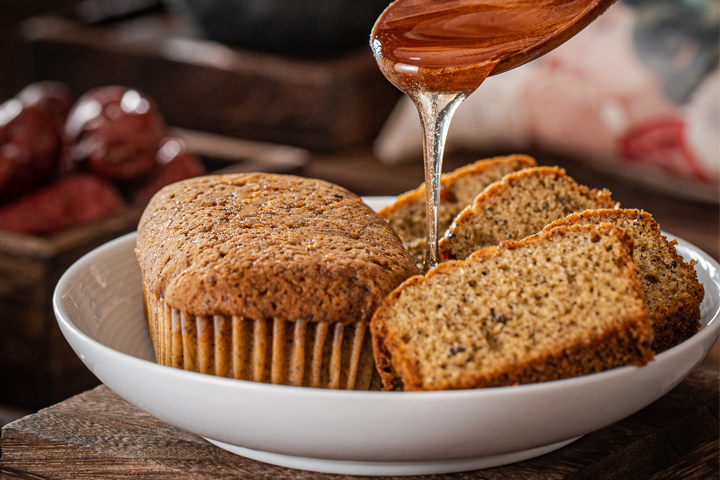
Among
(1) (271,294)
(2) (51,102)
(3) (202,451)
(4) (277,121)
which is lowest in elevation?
(4) (277,121)

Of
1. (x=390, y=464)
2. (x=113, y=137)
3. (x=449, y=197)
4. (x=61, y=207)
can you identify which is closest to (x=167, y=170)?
(x=113, y=137)

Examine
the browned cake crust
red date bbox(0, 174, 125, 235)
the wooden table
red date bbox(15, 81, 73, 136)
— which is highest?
the browned cake crust

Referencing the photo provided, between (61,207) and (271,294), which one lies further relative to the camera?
(61,207)

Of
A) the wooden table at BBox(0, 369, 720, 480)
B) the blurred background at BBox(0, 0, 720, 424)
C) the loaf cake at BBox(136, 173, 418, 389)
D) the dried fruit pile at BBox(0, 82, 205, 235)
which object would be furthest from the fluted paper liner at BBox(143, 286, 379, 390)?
the dried fruit pile at BBox(0, 82, 205, 235)

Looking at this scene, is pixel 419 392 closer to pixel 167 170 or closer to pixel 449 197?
pixel 449 197

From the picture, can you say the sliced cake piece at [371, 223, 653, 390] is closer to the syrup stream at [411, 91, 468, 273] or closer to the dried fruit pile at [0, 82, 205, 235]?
the syrup stream at [411, 91, 468, 273]

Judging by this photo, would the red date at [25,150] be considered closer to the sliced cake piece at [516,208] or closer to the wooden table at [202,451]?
the wooden table at [202,451]
